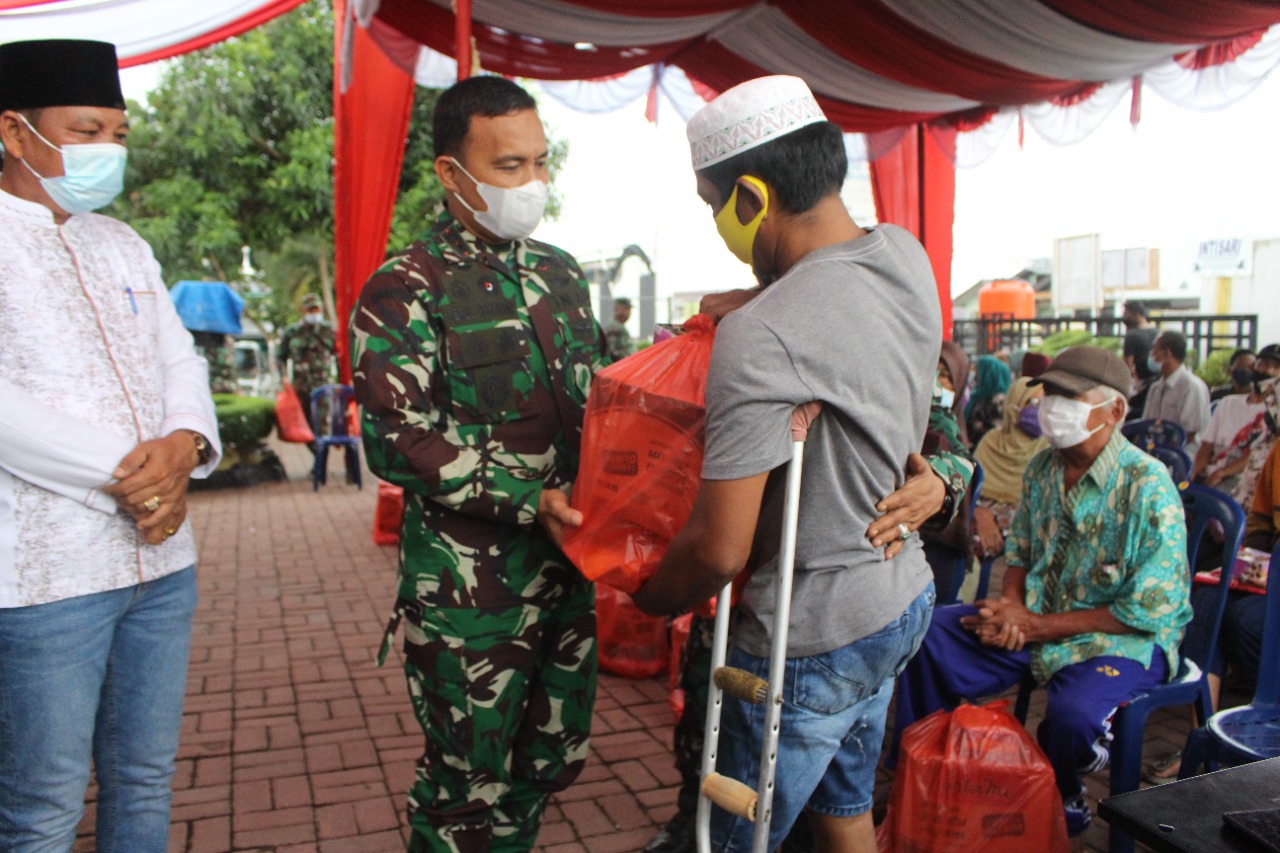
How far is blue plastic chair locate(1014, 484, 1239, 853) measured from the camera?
2582 millimetres

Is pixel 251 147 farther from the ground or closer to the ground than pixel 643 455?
farther from the ground

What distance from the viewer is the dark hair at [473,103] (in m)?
2.13

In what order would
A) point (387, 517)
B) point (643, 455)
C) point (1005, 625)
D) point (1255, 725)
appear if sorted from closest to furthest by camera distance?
point (643, 455), point (1255, 725), point (1005, 625), point (387, 517)

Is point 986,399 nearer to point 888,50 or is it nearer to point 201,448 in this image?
point 888,50

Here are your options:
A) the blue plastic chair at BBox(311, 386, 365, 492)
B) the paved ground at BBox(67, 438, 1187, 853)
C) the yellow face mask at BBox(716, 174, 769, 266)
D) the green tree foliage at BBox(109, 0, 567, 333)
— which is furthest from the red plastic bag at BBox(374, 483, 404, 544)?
the green tree foliage at BBox(109, 0, 567, 333)

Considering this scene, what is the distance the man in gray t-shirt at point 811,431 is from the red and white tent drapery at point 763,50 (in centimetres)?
392

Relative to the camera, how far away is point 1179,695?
2.68 meters

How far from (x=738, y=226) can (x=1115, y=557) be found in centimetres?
183

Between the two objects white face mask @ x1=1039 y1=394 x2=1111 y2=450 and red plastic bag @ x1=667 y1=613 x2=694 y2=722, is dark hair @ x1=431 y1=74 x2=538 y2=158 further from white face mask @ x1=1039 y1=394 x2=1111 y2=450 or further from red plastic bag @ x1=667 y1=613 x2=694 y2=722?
red plastic bag @ x1=667 y1=613 x2=694 y2=722

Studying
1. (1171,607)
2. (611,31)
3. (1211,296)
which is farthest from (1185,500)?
(1211,296)

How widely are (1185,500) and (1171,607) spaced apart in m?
0.62

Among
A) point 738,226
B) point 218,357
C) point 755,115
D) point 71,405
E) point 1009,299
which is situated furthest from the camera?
point 1009,299

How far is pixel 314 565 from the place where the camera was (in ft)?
20.8

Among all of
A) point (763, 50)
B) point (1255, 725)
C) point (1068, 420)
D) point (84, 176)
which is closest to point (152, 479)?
point (84, 176)
